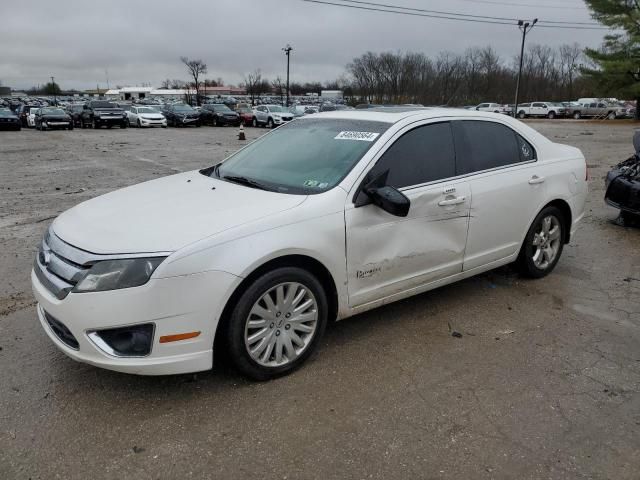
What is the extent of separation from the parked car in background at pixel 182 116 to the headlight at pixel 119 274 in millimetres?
34462

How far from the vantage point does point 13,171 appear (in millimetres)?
Answer: 13047

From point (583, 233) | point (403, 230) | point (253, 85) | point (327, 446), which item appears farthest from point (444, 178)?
point (253, 85)

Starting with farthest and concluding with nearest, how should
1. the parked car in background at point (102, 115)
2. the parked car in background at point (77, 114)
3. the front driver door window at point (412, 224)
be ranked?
the parked car in background at point (77, 114) → the parked car in background at point (102, 115) → the front driver door window at point (412, 224)

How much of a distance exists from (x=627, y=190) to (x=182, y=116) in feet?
106

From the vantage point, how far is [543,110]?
2074 inches

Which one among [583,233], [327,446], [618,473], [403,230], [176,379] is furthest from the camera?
[583,233]

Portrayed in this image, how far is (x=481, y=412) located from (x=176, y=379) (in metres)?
1.84

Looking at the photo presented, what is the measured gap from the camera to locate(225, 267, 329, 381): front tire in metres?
3.02

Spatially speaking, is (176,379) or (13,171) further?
(13,171)

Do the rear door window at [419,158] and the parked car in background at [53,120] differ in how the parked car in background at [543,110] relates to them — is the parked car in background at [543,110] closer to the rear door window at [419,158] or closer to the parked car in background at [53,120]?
the parked car in background at [53,120]

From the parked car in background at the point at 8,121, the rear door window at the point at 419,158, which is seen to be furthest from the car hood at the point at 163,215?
the parked car in background at the point at 8,121

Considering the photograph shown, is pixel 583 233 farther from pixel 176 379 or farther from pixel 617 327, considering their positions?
pixel 176 379

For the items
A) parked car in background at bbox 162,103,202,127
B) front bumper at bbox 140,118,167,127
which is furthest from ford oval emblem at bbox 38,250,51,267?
parked car in background at bbox 162,103,202,127

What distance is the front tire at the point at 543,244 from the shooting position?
4805 mm
